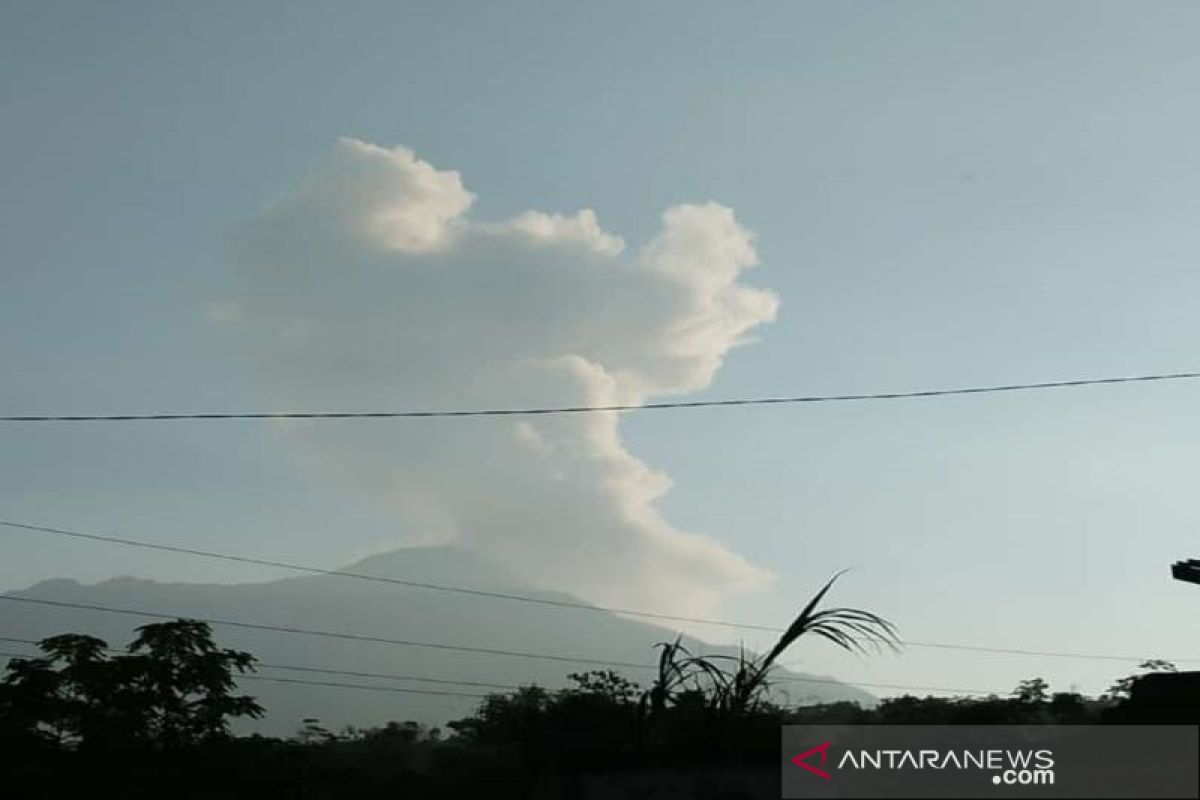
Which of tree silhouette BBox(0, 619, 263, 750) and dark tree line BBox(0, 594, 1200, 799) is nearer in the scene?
dark tree line BBox(0, 594, 1200, 799)

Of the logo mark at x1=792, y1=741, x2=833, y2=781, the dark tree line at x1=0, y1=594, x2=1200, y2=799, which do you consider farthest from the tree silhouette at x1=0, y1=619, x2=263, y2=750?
the logo mark at x1=792, y1=741, x2=833, y2=781

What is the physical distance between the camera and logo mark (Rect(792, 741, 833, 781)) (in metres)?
16.3

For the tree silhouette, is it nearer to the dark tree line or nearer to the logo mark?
the dark tree line

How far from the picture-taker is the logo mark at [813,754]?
16.3 m

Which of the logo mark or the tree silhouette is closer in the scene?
the logo mark

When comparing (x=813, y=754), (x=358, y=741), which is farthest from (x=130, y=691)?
(x=813, y=754)

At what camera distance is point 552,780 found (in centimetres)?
2022

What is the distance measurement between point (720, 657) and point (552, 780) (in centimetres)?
459

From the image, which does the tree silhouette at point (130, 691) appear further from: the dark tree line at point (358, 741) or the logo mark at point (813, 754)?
the logo mark at point (813, 754)

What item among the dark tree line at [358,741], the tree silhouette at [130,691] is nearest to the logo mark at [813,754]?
the dark tree line at [358,741]

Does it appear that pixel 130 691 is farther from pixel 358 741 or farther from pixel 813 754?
pixel 813 754

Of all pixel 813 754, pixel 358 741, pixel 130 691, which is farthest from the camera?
pixel 358 741

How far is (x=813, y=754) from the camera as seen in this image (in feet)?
54.4

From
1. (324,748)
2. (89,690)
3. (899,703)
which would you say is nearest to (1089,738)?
(899,703)
